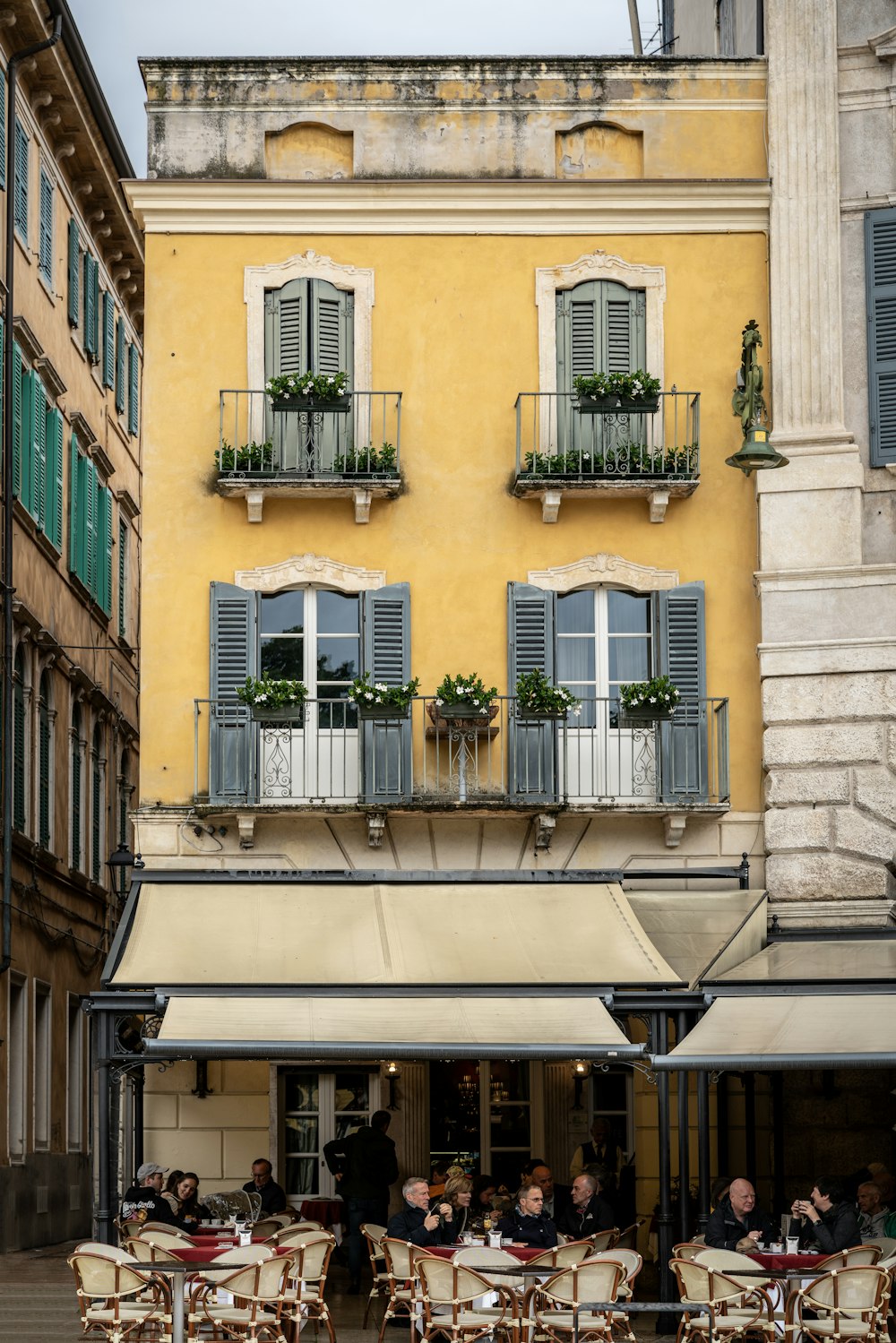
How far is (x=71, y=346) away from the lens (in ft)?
98.9

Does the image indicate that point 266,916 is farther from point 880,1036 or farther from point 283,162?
point 283,162

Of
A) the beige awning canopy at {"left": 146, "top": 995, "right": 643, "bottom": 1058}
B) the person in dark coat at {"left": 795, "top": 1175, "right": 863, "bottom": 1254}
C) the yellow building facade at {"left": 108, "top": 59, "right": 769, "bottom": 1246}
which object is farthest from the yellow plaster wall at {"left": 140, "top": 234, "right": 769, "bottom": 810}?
the person in dark coat at {"left": 795, "top": 1175, "right": 863, "bottom": 1254}

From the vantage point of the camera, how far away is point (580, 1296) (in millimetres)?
14203

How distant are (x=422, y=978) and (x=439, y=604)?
4.57 meters

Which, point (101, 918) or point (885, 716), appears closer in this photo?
point (885, 716)

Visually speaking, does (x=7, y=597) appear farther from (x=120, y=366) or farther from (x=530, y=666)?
(x=120, y=366)

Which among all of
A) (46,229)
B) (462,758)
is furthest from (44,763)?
(462,758)

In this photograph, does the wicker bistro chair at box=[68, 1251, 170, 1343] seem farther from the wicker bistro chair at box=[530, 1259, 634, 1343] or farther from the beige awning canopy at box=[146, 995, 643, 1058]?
the wicker bistro chair at box=[530, 1259, 634, 1343]

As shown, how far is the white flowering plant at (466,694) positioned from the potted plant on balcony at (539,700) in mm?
267

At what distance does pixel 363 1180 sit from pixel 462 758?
147 inches

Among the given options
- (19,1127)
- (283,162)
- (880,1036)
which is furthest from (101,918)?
(880,1036)

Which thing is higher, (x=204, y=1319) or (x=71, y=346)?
(x=71, y=346)

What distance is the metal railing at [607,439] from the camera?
67.8ft

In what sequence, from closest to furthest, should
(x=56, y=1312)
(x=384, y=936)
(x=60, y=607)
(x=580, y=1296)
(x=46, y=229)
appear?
(x=580, y=1296)
(x=56, y=1312)
(x=384, y=936)
(x=46, y=229)
(x=60, y=607)
